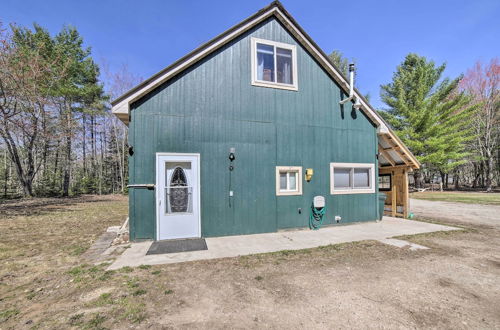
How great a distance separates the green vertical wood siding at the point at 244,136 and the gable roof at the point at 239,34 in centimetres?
18

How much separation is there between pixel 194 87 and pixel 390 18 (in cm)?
817

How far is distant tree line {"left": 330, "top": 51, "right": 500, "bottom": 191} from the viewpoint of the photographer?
821 inches

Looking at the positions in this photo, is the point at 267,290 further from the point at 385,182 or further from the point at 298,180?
the point at 385,182

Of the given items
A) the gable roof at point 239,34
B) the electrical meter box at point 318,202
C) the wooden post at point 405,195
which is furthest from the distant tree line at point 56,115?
the wooden post at point 405,195

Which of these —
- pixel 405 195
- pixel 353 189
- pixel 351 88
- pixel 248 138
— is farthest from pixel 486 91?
pixel 248 138

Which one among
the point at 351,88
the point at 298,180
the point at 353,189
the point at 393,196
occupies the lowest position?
the point at 393,196

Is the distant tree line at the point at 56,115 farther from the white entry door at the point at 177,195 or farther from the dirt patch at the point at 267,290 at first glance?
the dirt patch at the point at 267,290

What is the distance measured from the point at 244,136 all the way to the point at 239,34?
117 inches

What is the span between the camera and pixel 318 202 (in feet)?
22.8

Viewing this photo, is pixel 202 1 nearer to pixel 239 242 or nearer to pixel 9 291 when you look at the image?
pixel 239 242

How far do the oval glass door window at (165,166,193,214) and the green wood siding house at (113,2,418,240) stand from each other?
3 cm

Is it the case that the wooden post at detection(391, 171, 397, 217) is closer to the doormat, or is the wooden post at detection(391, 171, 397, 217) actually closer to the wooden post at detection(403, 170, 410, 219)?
the wooden post at detection(403, 170, 410, 219)

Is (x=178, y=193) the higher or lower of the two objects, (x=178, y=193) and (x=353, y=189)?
the higher

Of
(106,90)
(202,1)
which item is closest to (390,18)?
(202,1)
